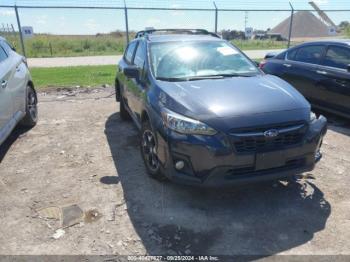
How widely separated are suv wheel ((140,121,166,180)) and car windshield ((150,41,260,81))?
2.21 ft

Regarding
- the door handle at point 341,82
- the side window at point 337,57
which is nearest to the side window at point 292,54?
the side window at point 337,57

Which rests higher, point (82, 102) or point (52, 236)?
point (52, 236)

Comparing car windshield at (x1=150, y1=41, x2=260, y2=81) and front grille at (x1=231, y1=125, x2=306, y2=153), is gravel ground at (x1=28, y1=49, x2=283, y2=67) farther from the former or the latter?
front grille at (x1=231, y1=125, x2=306, y2=153)

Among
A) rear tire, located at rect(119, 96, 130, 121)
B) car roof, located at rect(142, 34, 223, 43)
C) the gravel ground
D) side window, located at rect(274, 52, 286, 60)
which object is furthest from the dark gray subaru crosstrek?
the gravel ground

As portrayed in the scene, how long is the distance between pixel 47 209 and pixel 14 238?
0.53 metres

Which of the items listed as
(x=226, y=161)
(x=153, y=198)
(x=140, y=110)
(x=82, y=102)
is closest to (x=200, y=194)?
(x=153, y=198)

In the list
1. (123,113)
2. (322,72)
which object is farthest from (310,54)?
(123,113)

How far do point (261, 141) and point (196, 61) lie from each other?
1.72 m

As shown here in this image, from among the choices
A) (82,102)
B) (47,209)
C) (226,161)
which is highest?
(226,161)

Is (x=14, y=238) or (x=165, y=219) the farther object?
(x=165, y=219)

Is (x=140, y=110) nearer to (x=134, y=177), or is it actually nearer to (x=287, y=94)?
(x=134, y=177)

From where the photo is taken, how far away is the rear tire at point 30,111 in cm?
640

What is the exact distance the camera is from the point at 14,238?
3.34 meters

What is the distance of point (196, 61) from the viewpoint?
4.73m
